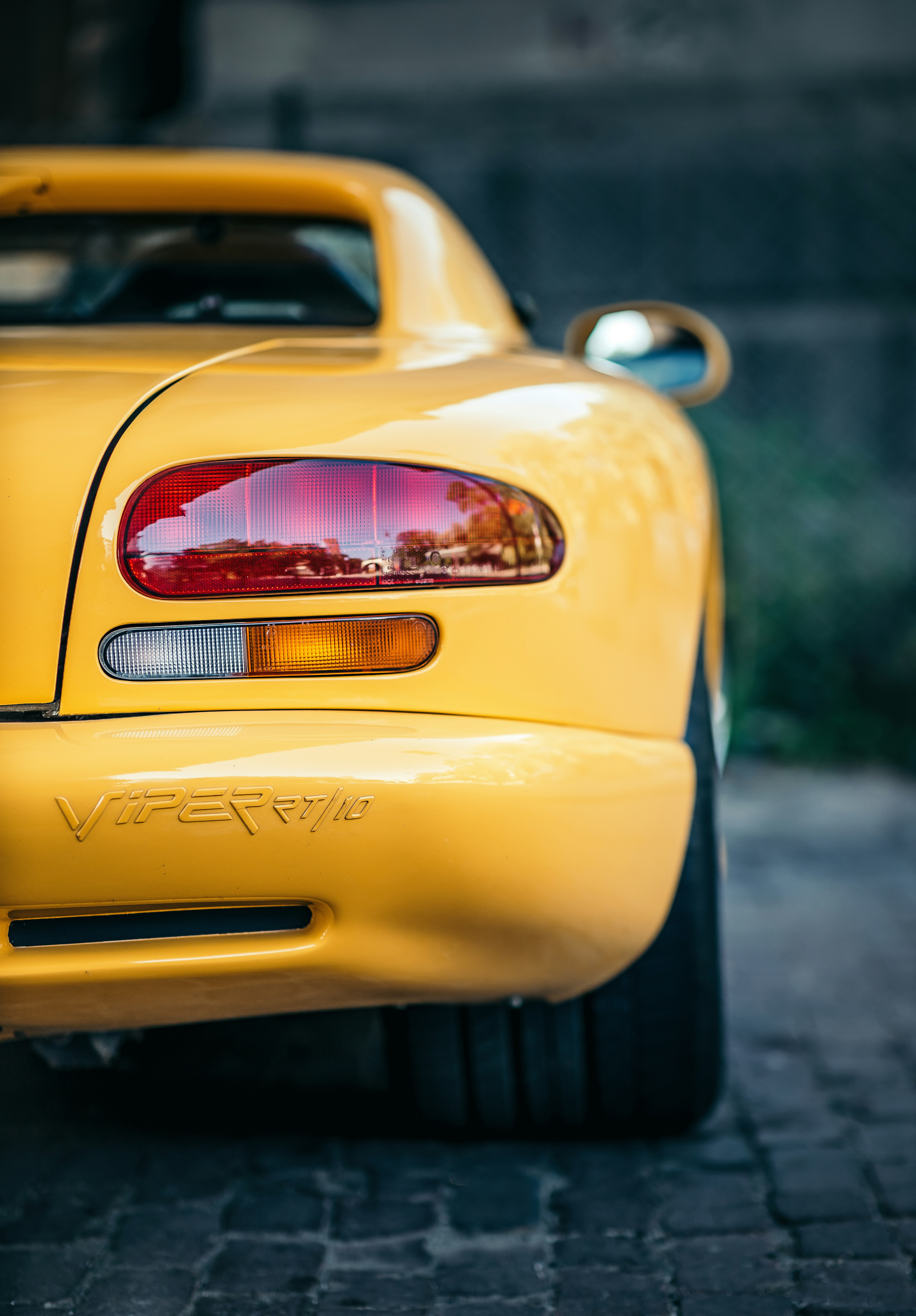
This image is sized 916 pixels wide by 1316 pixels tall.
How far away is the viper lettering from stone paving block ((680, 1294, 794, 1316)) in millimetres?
800

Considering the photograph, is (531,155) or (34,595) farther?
(531,155)

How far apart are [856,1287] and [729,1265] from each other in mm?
166

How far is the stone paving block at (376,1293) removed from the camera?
1.61m

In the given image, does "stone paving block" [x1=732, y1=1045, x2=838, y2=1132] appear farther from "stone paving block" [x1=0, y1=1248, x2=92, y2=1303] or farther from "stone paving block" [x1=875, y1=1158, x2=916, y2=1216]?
"stone paving block" [x1=0, y1=1248, x2=92, y2=1303]

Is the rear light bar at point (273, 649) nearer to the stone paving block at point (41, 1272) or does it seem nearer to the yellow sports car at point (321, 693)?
the yellow sports car at point (321, 693)

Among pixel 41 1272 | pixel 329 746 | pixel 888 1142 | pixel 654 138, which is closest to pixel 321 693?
pixel 329 746

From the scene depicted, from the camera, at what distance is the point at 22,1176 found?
1.97 meters

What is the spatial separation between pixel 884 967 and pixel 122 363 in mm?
2234

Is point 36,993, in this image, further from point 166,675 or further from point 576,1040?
point 576,1040

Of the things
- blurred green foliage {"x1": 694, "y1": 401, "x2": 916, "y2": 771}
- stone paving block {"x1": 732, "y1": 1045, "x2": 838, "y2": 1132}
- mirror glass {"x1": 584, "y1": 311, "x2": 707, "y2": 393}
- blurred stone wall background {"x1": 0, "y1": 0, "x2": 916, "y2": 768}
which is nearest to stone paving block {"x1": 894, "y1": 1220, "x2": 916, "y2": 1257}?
stone paving block {"x1": 732, "y1": 1045, "x2": 838, "y2": 1132}

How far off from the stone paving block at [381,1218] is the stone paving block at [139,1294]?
24cm

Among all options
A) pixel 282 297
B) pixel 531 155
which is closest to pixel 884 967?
pixel 282 297

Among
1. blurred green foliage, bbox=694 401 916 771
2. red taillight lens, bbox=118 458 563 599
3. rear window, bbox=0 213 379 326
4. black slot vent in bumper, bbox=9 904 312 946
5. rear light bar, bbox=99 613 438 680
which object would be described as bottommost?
blurred green foliage, bbox=694 401 916 771

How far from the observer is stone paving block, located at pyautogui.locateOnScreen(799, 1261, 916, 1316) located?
157cm
